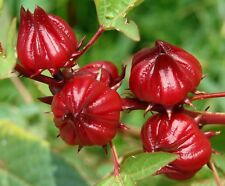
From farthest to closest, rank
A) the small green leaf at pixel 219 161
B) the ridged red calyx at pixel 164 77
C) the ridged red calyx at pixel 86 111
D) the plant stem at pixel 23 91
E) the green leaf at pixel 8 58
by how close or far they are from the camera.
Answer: the plant stem at pixel 23 91 → the small green leaf at pixel 219 161 → the ridged red calyx at pixel 164 77 → the ridged red calyx at pixel 86 111 → the green leaf at pixel 8 58

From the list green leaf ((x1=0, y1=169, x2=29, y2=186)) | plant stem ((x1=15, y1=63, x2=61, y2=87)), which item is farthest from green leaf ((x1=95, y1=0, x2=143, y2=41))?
green leaf ((x1=0, y1=169, x2=29, y2=186))

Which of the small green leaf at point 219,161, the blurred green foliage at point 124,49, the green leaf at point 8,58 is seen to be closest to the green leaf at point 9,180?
the blurred green foliage at point 124,49

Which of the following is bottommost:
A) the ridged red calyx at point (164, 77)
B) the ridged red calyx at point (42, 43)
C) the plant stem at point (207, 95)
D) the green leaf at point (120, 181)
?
the green leaf at point (120, 181)

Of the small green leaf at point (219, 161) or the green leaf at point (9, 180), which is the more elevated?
the small green leaf at point (219, 161)

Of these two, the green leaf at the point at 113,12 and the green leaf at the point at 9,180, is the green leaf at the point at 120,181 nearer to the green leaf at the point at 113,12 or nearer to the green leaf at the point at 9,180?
the green leaf at the point at 113,12

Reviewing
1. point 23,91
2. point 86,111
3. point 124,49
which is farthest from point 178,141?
point 124,49

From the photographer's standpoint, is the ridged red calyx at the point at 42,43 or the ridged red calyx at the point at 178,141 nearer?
the ridged red calyx at the point at 42,43

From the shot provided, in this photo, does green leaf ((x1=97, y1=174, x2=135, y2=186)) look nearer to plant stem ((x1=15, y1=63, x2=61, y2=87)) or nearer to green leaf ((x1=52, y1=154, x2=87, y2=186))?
plant stem ((x1=15, y1=63, x2=61, y2=87))
